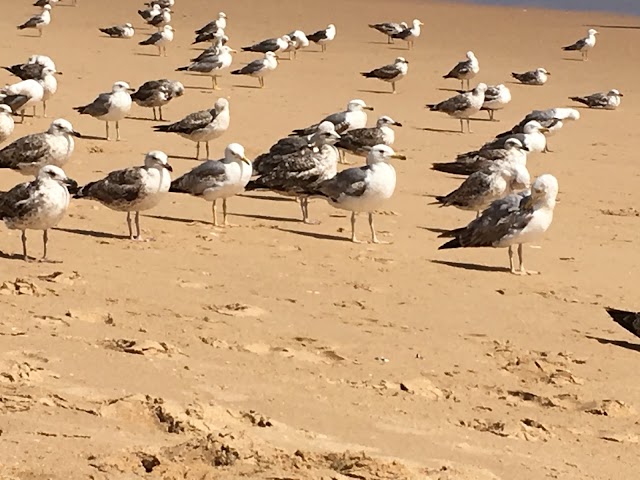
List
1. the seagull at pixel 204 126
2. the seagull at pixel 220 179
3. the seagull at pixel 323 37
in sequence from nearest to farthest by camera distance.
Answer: the seagull at pixel 220 179, the seagull at pixel 204 126, the seagull at pixel 323 37

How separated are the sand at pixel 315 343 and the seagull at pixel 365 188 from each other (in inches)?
14.1

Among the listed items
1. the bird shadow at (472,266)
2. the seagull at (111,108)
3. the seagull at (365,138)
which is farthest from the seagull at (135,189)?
the seagull at (111,108)

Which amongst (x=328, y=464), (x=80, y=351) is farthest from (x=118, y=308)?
(x=328, y=464)

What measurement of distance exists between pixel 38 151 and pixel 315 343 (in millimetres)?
6121

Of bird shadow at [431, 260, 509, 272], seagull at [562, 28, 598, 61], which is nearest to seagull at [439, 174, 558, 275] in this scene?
bird shadow at [431, 260, 509, 272]

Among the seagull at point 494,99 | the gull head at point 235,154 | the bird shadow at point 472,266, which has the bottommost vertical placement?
the seagull at point 494,99

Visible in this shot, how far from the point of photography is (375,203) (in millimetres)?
12188

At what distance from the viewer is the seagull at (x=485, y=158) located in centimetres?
1466

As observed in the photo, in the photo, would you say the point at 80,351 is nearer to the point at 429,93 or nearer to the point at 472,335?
the point at 472,335

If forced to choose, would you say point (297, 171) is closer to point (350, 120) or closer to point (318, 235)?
point (318, 235)

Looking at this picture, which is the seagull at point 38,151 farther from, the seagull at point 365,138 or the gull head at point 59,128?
the seagull at point 365,138

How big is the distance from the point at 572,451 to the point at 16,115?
509 inches

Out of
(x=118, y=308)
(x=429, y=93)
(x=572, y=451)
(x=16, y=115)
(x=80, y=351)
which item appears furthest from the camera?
(x=429, y=93)

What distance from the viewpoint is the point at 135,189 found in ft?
37.9
